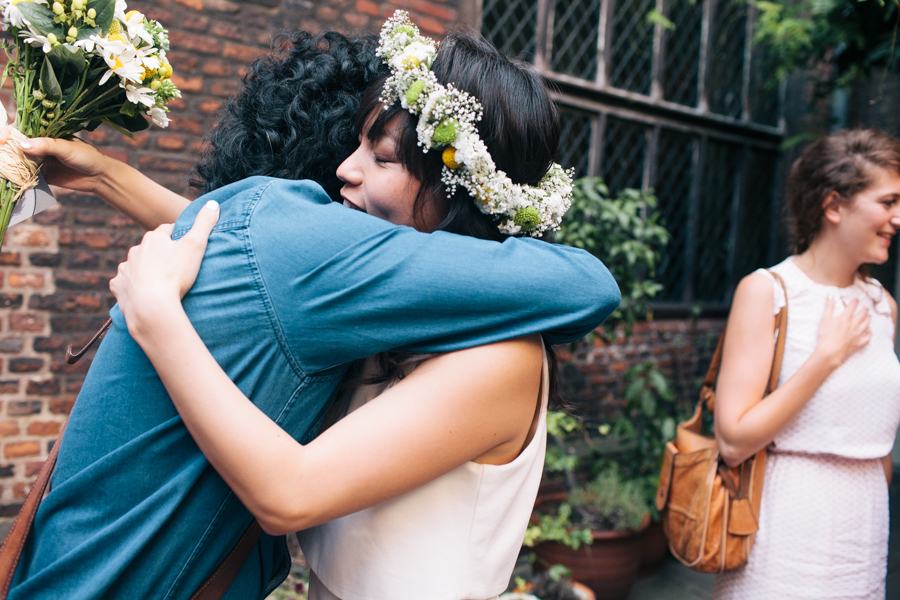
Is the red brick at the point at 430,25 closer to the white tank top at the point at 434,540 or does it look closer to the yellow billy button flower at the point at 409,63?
the yellow billy button flower at the point at 409,63

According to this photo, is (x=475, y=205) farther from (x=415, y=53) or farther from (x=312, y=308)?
(x=312, y=308)

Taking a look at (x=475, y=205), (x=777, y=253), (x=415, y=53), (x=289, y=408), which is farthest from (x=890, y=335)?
(x=777, y=253)

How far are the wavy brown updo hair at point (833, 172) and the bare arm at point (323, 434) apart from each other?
182cm

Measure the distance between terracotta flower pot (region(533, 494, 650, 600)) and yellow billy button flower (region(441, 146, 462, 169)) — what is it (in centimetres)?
306

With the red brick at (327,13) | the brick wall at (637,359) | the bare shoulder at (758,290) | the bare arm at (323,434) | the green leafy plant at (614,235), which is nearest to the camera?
the bare arm at (323,434)

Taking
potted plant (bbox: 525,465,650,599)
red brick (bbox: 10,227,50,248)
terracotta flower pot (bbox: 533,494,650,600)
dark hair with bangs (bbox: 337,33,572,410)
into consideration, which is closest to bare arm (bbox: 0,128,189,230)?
dark hair with bangs (bbox: 337,33,572,410)

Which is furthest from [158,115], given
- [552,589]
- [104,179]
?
[552,589]

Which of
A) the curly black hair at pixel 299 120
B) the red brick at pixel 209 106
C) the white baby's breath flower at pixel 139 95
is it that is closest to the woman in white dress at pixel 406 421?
the curly black hair at pixel 299 120

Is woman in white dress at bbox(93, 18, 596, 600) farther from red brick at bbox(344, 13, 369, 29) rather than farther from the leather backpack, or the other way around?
red brick at bbox(344, 13, 369, 29)

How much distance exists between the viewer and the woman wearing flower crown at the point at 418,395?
0.96 meters

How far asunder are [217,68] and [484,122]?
2.45 metres

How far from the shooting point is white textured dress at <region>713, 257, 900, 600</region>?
2129mm

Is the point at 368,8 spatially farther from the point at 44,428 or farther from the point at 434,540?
the point at 434,540

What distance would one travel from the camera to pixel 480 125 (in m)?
1.25
